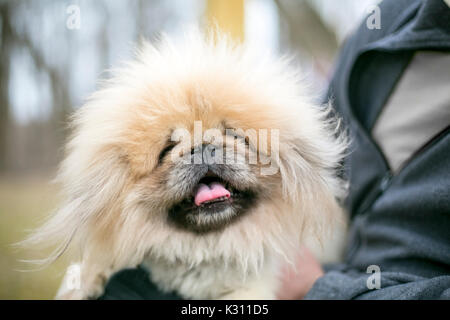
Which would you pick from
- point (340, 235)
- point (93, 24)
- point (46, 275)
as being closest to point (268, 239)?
point (340, 235)

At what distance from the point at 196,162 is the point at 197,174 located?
0.03 metres

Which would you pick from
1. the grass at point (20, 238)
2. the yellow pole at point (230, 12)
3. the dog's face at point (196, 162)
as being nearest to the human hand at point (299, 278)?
the dog's face at point (196, 162)

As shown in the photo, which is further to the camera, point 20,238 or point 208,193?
point 20,238

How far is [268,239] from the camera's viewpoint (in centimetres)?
100

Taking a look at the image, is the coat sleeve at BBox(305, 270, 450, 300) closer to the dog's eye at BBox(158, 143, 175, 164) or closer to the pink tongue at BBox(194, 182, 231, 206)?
the pink tongue at BBox(194, 182, 231, 206)

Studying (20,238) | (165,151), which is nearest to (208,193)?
(165,151)

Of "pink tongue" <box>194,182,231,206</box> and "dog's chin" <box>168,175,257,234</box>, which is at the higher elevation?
"pink tongue" <box>194,182,231,206</box>

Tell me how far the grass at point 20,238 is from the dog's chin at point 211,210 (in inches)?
23.0

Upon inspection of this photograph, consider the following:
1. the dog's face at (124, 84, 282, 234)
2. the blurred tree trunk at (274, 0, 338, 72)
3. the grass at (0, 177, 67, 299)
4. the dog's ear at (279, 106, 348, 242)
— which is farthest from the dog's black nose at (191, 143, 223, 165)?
the blurred tree trunk at (274, 0, 338, 72)

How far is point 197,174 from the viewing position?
0.85 meters

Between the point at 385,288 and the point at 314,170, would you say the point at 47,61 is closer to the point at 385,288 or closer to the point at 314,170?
the point at 314,170

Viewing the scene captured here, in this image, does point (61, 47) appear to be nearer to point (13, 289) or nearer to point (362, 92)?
point (13, 289)

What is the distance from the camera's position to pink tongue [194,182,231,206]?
34.3 inches

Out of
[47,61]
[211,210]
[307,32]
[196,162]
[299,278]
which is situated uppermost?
[307,32]
